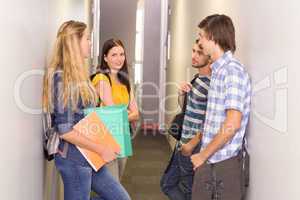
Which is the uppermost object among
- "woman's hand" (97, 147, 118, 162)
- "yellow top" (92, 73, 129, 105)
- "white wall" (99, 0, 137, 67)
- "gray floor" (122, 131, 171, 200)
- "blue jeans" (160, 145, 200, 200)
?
"white wall" (99, 0, 137, 67)

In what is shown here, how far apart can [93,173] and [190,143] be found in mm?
571

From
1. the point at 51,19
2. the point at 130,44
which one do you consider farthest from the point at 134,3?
the point at 51,19

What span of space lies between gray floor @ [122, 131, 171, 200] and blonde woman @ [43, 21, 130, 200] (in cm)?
210

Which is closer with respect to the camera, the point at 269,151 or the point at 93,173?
the point at 269,151

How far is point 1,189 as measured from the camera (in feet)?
4.78

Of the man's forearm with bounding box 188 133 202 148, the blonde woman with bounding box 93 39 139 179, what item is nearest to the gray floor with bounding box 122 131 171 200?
the blonde woman with bounding box 93 39 139 179

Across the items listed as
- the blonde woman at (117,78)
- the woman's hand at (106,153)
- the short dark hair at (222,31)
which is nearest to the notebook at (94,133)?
the woman's hand at (106,153)

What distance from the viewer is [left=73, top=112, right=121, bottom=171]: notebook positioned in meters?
2.12

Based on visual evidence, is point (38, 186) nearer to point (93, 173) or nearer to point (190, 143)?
point (93, 173)

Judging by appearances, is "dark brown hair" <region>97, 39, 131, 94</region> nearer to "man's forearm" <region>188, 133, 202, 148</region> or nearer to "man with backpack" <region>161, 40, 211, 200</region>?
"man with backpack" <region>161, 40, 211, 200</region>

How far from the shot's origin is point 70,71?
2.10 meters

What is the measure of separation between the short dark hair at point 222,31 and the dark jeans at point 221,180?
53cm

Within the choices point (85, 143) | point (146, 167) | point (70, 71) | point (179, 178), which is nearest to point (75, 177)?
point (85, 143)

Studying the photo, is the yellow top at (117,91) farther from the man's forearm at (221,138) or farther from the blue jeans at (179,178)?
the man's forearm at (221,138)
